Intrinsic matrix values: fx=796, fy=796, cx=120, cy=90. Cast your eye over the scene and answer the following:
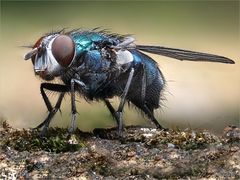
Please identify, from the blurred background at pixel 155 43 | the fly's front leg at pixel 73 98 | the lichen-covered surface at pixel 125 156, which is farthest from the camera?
the blurred background at pixel 155 43

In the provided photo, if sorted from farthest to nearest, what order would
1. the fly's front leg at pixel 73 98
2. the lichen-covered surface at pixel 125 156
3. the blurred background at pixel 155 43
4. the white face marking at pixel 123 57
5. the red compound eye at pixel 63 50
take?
1. the blurred background at pixel 155 43
2. the white face marking at pixel 123 57
3. the red compound eye at pixel 63 50
4. the fly's front leg at pixel 73 98
5. the lichen-covered surface at pixel 125 156

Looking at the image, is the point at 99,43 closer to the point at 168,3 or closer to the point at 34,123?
the point at 34,123

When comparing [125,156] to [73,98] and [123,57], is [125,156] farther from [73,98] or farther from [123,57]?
[123,57]

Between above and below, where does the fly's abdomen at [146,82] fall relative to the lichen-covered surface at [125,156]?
above

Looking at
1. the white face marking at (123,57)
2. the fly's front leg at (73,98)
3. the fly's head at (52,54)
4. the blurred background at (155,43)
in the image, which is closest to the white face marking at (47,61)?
the fly's head at (52,54)

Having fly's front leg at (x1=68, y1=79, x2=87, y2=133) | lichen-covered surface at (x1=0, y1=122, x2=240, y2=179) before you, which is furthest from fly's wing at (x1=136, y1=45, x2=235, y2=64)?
lichen-covered surface at (x1=0, y1=122, x2=240, y2=179)

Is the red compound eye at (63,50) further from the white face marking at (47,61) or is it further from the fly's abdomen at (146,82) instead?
the fly's abdomen at (146,82)

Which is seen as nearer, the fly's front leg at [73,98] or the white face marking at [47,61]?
the fly's front leg at [73,98]
